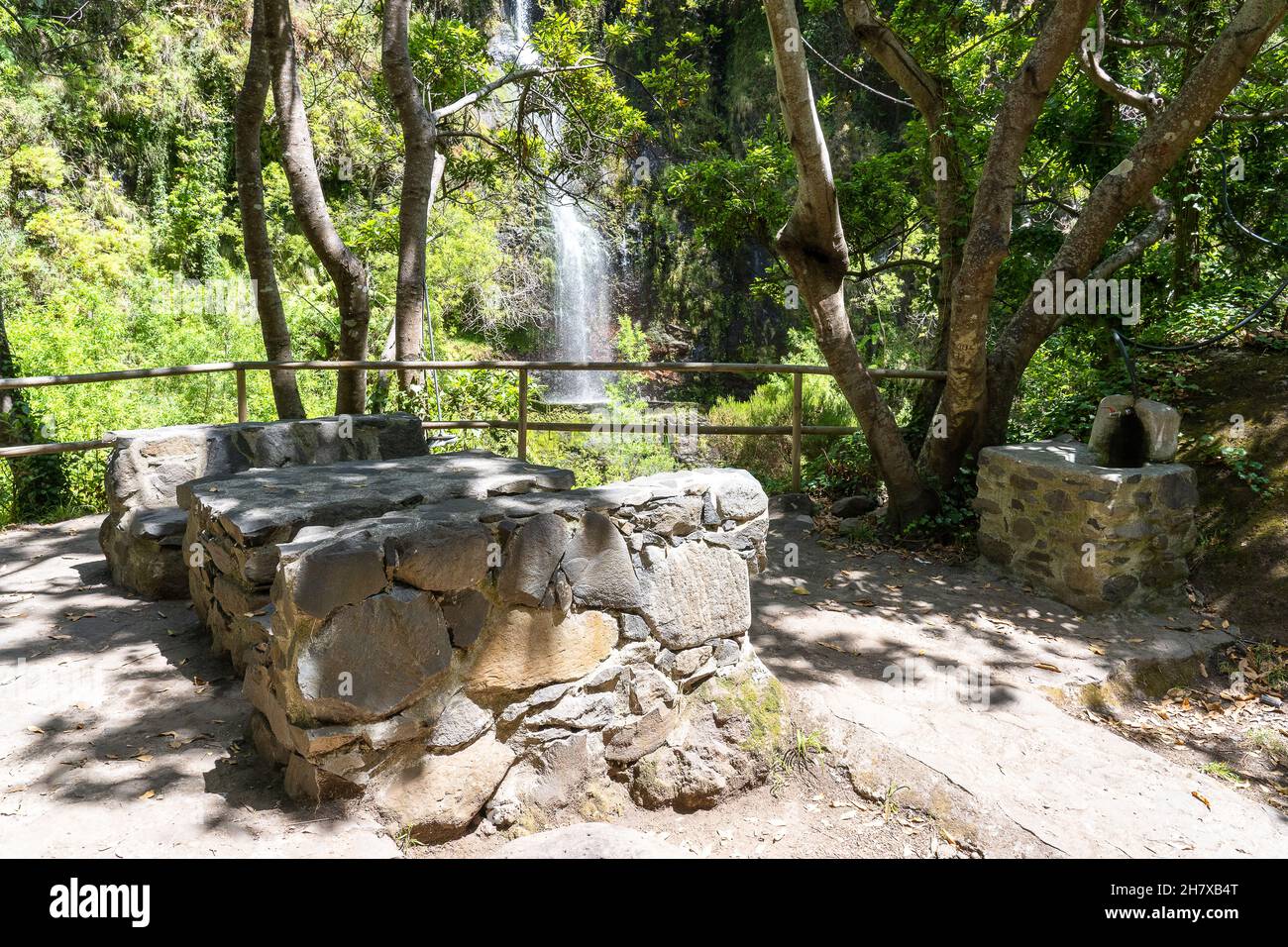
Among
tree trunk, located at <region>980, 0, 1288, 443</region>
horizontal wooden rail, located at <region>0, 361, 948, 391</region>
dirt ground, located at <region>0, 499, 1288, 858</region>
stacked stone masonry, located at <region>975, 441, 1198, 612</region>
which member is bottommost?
dirt ground, located at <region>0, 499, 1288, 858</region>

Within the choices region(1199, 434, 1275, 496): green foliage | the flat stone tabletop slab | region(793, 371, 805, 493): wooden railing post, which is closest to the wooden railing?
region(793, 371, 805, 493): wooden railing post

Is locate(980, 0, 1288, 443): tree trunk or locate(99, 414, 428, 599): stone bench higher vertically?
locate(980, 0, 1288, 443): tree trunk

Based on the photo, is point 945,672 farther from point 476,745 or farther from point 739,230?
point 739,230

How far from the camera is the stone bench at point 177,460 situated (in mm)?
4258

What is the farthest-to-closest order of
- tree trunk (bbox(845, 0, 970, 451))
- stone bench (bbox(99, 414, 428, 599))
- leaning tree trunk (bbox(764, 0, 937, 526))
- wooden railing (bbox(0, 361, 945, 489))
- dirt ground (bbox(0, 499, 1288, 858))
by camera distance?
1. wooden railing (bbox(0, 361, 945, 489))
2. tree trunk (bbox(845, 0, 970, 451))
3. leaning tree trunk (bbox(764, 0, 937, 526))
4. stone bench (bbox(99, 414, 428, 599))
5. dirt ground (bbox(0, 499, 1288, 858))

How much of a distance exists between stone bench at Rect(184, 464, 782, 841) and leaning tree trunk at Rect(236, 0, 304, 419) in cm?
352

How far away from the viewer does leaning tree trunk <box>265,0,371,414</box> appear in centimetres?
640

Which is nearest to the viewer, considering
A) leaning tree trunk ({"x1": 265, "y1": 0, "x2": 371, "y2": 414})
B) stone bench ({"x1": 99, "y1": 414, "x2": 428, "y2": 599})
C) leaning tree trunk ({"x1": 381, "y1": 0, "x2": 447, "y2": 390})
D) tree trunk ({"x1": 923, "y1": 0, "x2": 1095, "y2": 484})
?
stone bench ({"x1": 99, "y1": 414, "x2": 428, "y2": 599})

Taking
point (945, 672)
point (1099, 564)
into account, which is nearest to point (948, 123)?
point (1099, 564)

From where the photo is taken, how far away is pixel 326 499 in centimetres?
330

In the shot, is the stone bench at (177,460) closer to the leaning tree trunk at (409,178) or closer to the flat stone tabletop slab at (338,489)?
the flat stone tabletop slab at (338,489)

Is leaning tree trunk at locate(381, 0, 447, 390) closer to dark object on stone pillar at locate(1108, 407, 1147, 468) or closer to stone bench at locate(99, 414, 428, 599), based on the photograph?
stone bench at locate(99, 414, 428, 599)

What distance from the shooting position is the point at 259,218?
22.6 feet

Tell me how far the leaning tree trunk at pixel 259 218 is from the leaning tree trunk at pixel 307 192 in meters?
0.26
